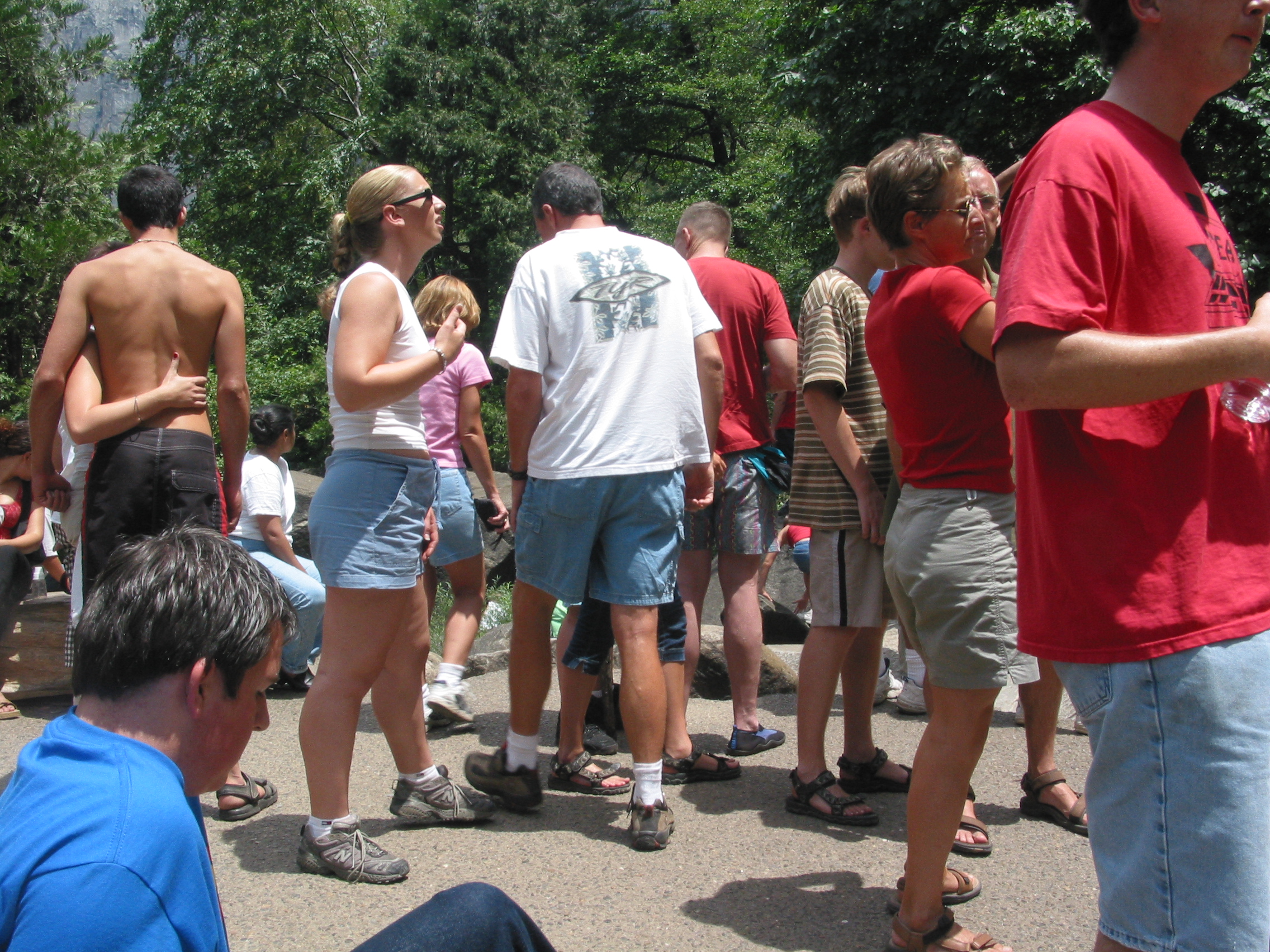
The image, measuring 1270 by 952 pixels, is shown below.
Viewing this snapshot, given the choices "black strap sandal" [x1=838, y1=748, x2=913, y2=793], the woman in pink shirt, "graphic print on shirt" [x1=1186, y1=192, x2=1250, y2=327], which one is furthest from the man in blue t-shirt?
the woman in pink shirt

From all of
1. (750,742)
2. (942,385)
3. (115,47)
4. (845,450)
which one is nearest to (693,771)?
(750,742)

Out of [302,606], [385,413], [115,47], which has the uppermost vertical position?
[115,47]

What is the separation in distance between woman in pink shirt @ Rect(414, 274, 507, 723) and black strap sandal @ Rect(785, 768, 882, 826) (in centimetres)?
160

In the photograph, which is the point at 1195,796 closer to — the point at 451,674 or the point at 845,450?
the point at 845,450

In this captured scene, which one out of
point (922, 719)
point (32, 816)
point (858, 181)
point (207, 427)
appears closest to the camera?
point (32, 816)

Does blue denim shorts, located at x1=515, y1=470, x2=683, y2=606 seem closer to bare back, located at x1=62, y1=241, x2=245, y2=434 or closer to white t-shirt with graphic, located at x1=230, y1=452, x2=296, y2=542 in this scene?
bare back, located at x1=62, y1=241, x2=245, y2=434

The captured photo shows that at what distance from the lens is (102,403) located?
328 centimetres

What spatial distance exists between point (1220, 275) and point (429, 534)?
2.25 meters

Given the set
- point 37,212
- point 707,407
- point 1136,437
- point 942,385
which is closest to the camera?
point 1136,437

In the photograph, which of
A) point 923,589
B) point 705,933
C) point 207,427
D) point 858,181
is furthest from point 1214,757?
point 207,427

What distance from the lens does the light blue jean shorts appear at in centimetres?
457

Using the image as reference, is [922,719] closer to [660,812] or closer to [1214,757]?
[660,812]

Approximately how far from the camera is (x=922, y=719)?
181 inches

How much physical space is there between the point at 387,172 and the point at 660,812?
82.6 inches
